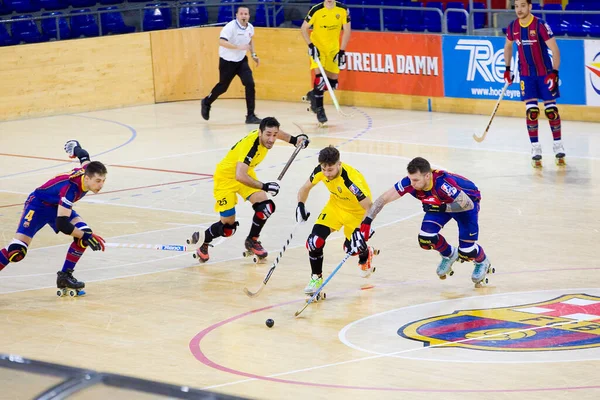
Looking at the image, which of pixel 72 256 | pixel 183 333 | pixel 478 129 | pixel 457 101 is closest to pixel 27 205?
pixel 72 256

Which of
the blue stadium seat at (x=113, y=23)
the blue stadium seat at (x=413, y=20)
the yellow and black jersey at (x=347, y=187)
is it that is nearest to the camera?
the yellow and black jersey at (x=347, y=187)

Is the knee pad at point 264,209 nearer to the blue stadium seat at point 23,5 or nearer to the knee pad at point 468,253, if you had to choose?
the knee pad at point 468,253

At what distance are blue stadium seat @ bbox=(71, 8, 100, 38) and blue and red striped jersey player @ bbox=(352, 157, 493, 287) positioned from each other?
14755mm

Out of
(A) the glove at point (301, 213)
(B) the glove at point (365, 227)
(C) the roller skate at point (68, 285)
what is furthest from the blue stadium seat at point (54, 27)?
(B) the glove at point (365, 227)

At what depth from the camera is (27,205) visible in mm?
10977

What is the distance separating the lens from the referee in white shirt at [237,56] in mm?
21469

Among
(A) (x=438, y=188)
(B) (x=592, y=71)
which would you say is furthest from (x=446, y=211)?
(B) (x=592, y=71)

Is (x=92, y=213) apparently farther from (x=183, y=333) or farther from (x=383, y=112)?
(x=383, y=112)

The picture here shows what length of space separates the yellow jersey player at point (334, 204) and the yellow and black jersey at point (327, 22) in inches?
426

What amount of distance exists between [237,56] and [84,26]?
4117mm

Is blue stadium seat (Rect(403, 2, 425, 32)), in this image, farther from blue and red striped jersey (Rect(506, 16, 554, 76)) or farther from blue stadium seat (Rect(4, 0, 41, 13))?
blue stadium seat (Rect(4, 0, 41, 13))

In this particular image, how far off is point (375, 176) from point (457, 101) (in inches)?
232

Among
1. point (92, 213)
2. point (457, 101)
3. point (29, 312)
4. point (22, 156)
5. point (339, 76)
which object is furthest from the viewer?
point (339, 76)

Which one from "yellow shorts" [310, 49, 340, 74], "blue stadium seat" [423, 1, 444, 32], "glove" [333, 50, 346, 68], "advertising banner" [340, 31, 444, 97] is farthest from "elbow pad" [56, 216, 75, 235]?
"blue stadium seat" [423, 1, 444, 32]
